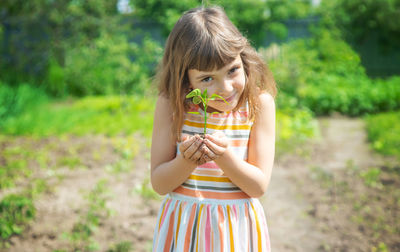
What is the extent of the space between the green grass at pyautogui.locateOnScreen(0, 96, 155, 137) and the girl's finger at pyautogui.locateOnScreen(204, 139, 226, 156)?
4.36 m

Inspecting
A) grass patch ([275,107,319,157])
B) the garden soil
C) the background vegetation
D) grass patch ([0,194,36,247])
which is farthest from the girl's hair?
grass patch ([275,107,319,157])

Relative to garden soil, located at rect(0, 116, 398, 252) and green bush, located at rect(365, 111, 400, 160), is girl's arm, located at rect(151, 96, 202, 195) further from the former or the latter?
green bush, located at rect(365, 111, 400, 160)

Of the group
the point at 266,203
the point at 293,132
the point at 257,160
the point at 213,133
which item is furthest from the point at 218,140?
the point at 293,132

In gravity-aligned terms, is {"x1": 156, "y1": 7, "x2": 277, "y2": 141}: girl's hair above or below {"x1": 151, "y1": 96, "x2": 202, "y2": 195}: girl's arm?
above

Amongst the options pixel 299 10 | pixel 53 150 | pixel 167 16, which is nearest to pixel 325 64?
pixel 299 10

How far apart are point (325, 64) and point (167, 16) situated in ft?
15.8

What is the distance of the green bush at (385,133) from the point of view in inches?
191

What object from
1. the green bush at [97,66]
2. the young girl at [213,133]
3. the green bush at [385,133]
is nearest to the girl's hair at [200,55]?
the young girl at [213,133]

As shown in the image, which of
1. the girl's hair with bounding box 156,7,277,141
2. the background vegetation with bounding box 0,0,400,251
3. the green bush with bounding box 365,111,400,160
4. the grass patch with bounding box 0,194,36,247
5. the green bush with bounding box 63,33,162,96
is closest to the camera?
the girl's hair with bounding box 156,7,277,141

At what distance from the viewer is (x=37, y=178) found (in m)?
3.89

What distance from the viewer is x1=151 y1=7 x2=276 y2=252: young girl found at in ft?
4.34

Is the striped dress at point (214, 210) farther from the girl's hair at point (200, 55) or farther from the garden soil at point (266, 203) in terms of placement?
the garden soil at point (266, 203)

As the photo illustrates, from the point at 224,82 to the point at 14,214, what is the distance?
2404 millimetres

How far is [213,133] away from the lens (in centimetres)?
137
